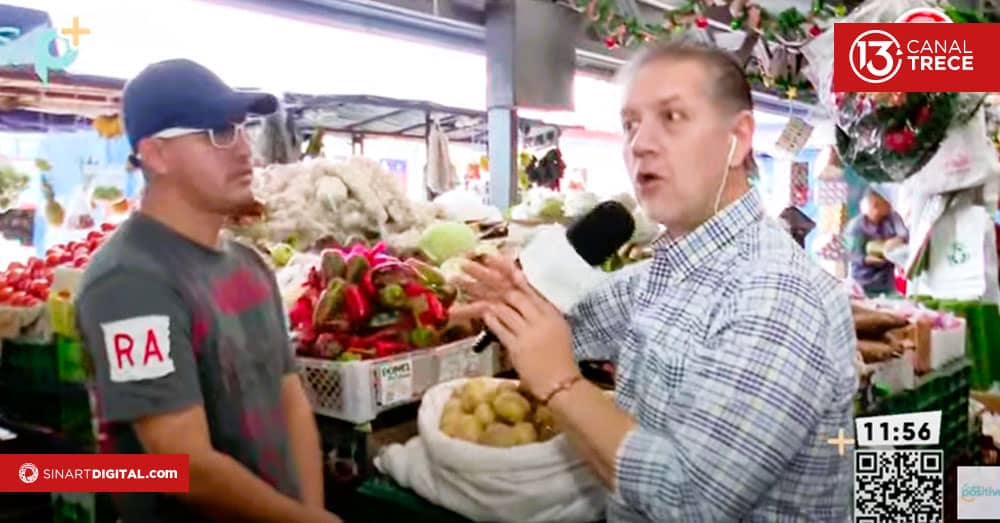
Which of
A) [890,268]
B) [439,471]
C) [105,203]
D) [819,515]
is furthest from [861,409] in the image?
[890,268]

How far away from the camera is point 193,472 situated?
37.7 inches

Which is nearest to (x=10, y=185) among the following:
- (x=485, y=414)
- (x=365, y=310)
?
(x=365, y=310)

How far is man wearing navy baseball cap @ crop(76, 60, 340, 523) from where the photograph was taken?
902 millimetres

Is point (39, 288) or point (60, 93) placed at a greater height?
point (60, 93)

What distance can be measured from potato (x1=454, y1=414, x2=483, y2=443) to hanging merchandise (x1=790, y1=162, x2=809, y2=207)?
1.65m

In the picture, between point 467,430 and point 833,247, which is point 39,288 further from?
point 833,247

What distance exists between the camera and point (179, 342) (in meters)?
0.92

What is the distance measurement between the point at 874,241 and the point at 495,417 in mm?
2747

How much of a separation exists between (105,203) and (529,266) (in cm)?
49

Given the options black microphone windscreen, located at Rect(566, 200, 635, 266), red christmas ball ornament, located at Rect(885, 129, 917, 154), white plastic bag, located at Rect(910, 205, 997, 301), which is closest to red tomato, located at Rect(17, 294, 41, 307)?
black microphone windscreen, located at Rect(566, 200, 635, 266)

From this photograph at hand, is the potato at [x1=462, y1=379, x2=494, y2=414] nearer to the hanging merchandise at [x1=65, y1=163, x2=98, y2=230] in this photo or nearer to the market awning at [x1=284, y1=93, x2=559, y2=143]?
the market awning at [x1=284, y1=93, x2=559, y2=143]

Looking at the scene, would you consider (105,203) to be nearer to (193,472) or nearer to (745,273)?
(193,472)

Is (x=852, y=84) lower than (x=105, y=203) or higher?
higher

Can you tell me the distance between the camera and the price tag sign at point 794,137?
2.19 metres
